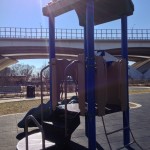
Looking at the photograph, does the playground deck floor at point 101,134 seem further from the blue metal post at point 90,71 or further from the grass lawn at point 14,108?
the grass lawn at point 14,108

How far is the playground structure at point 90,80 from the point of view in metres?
4.61

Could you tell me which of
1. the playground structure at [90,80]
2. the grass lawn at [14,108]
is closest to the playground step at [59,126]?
the playground structure at [90,80]

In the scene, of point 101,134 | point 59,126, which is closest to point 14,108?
point 101,134

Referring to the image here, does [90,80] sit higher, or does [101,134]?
[90,80]

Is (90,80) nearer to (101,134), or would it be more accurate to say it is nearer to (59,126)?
(59,126)

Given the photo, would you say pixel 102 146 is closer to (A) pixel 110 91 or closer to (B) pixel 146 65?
(A) pixel 110 91

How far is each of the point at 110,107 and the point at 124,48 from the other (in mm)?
1277

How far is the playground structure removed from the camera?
4.61m

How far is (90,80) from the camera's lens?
457cm

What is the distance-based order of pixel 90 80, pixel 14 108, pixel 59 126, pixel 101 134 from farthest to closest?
pixel 14 108
pixel 101 134
pixel 59 126
pixel 90 80

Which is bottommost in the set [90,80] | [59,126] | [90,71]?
[59,126]

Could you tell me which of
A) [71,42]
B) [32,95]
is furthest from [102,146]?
[71,42]

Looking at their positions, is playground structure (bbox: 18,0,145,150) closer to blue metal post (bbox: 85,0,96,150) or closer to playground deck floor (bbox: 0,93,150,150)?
blue metal post (bbox: 85,0,96,150)

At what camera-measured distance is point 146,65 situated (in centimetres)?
8575
